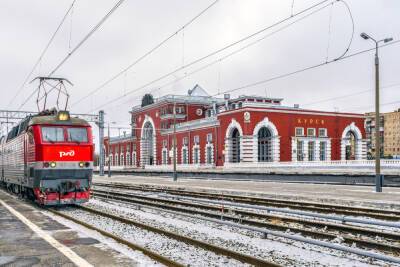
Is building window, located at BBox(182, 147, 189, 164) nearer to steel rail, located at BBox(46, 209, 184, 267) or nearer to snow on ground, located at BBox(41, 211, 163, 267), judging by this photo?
snow on ground, located at BBox(41, 211, 163, 267)

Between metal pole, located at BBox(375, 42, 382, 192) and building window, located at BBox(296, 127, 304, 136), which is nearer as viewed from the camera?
metal pole, located at BBox(375, 42, 382, 192)

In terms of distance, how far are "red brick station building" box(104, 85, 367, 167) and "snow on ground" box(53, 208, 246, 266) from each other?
148 ft

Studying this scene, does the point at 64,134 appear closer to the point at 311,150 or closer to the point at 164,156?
the point at 311,150

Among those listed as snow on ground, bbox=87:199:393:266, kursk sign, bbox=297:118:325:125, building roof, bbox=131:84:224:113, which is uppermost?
building roof, bbox=131:84:224:113

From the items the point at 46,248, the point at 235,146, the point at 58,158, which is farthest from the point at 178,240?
the point at 235,146

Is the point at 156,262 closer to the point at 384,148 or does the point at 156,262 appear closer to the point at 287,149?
the point at 287,149

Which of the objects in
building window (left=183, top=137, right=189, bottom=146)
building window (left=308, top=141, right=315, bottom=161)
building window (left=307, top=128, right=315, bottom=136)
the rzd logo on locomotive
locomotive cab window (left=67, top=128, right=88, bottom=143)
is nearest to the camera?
the rzd logo on locomotive

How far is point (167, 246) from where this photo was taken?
953 cm

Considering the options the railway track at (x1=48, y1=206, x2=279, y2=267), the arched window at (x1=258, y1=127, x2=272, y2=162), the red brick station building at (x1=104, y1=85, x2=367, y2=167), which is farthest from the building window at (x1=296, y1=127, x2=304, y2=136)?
the railway track at (x1=48, y1=206, x2=279, y2=267)

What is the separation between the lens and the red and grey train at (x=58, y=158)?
1648 cm

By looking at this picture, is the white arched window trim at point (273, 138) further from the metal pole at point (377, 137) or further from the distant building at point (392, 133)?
the distant building at point (392, 133)

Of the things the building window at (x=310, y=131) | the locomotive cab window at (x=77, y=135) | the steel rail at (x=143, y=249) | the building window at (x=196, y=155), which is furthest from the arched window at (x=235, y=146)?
the steel rail at (x=143, y=249)

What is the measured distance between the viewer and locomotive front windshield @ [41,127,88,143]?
55.1ft

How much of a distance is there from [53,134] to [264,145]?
147ft
